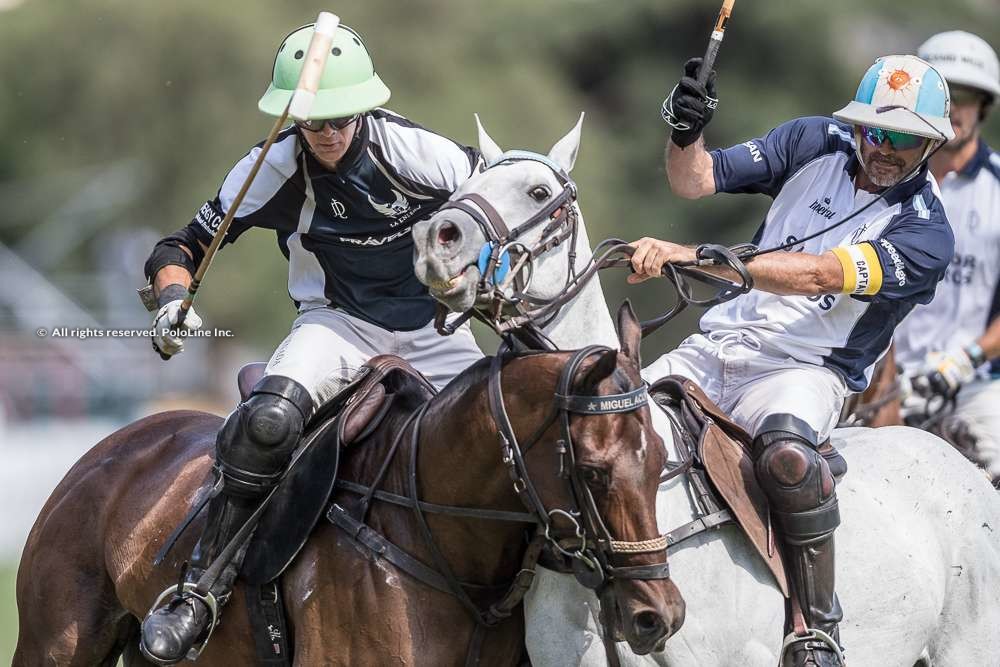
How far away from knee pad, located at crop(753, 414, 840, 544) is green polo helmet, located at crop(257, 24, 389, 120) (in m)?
1.99

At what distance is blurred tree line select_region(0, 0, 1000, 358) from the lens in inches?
1096

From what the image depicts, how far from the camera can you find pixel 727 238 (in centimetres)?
2708

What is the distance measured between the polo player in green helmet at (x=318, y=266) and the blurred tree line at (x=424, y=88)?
19.4 metres

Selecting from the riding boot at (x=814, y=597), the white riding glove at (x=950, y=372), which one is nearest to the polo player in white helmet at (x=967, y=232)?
the white riding glove at (x=950, y=372)

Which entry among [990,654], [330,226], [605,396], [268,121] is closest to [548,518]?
[605,396]

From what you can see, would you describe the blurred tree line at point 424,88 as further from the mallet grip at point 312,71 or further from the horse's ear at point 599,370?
the horse's ear at point 599,370

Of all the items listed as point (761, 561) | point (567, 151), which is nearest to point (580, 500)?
point (761, 561)

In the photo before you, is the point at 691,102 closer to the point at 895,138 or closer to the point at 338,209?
the point at 895,138

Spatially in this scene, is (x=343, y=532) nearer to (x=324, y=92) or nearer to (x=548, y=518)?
(x=548, y=518)

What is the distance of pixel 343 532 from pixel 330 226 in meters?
1.33

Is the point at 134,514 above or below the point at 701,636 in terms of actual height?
below

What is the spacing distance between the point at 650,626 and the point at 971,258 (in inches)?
186

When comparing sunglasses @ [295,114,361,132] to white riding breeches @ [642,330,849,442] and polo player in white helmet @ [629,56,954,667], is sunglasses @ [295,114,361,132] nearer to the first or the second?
polo player in white helmet @ [629,56,954,667]

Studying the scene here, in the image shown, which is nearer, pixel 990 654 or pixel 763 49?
pixel 990 654
